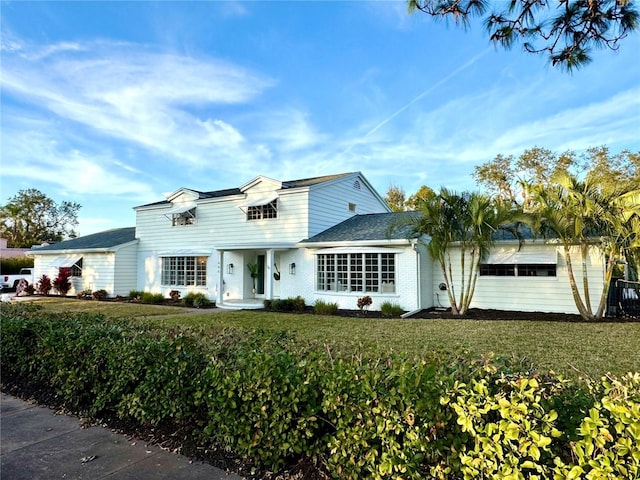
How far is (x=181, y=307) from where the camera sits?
642 inches

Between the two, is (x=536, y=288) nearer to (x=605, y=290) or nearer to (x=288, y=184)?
(x=605, y=290)

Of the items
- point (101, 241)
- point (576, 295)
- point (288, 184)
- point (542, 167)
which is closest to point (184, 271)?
point (288, 184)

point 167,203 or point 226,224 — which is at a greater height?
point 167,203

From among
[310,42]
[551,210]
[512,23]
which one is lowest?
[551,210]

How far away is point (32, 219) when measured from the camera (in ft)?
156

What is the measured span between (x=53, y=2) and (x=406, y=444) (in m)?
10.9

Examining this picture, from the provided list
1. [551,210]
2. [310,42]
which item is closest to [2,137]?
[310,42]

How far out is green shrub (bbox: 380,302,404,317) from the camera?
12.7 metres

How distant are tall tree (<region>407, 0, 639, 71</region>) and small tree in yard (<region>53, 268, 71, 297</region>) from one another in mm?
22750

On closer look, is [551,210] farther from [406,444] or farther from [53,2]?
[53,2]

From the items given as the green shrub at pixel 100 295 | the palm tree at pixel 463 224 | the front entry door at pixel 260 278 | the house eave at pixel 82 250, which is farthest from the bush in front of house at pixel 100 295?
the palm tree at pixel 463 224

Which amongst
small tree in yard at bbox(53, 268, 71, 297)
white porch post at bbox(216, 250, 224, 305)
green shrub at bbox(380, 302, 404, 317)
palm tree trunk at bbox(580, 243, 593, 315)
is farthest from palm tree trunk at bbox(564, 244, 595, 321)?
small tree in yard at bbox(53, 268, 71, 297)

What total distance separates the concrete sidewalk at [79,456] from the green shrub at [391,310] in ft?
32.5

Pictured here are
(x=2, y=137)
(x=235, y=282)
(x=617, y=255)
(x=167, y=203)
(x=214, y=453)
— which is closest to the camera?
(x=214, y=453)
